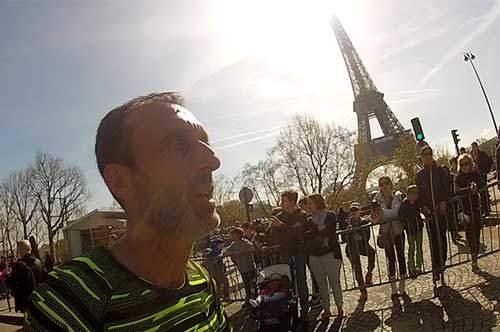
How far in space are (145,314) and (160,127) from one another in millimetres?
415

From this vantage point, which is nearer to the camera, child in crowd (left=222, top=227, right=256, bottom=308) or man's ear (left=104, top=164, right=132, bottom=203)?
man's ear (left=104, top=164, right=132, bottom=203)

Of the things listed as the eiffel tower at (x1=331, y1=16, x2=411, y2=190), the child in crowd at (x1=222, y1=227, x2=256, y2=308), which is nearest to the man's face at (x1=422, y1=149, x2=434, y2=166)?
the child in crowd at (x1=222, y1=227, x2=256, y2=308)

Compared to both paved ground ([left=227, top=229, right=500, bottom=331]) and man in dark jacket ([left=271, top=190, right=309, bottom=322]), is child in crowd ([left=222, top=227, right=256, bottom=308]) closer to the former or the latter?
paved ground ([left=227, top=229, right=500, bottom=331])

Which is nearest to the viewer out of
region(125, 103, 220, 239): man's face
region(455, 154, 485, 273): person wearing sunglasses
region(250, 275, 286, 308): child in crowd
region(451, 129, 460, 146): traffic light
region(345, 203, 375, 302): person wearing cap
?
region(125, 103, 220, 239): man's face

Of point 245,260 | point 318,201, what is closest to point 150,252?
point 318,201

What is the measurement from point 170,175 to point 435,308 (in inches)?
216

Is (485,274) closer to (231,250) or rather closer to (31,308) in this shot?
(231,250)

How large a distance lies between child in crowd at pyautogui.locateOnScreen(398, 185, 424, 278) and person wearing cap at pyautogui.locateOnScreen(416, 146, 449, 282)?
0.18 meters

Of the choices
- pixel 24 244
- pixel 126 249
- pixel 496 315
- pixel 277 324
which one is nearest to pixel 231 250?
pixel 277 324

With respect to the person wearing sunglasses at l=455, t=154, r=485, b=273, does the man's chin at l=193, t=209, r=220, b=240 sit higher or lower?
higher

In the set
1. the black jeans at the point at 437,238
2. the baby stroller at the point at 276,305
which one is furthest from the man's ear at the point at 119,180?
the black jeans at the point at 437,238

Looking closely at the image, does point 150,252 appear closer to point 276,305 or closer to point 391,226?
point 276,305

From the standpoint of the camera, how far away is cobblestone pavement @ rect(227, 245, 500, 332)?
15.6 feet

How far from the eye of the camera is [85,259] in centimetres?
91
